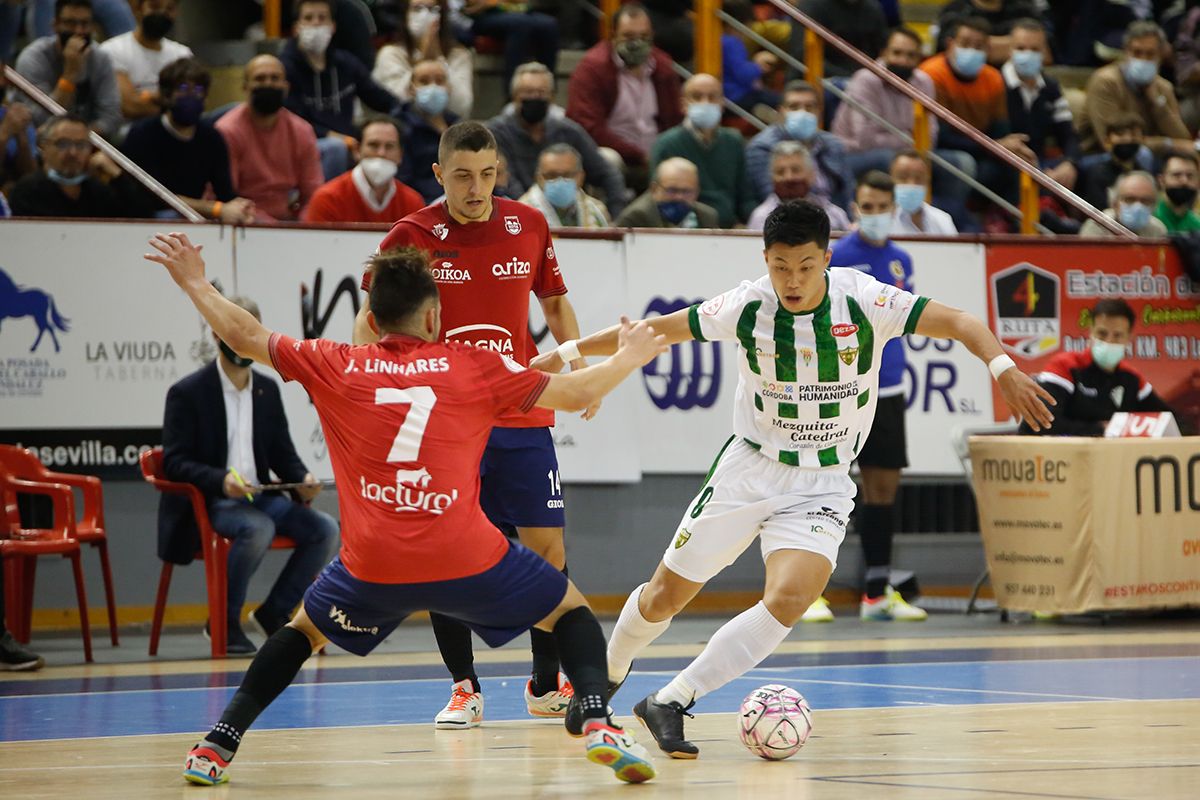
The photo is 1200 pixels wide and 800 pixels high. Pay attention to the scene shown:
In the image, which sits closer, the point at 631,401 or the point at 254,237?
the point at 254,237

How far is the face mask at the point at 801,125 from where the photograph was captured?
1370cm

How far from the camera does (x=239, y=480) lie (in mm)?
10125

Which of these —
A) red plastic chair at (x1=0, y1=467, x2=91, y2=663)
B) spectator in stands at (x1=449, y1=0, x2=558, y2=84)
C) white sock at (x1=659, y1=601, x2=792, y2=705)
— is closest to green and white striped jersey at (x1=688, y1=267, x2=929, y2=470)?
white sock at (x1=659, y1=601, x2=792, y2=705)

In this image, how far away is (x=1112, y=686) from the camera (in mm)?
8242

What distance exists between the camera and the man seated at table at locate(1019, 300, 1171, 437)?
11.9m

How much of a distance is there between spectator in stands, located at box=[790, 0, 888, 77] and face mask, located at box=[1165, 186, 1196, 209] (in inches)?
119

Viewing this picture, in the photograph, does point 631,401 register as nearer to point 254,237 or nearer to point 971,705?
point 254,237

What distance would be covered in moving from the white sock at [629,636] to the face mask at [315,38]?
25.3 feet

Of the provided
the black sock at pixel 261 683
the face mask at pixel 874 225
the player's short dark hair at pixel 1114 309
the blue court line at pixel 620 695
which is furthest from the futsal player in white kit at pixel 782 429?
the player's short dark hair at pixel 1114 309

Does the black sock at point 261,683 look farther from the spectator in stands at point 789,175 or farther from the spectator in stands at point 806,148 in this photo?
the spectator in stands at point 806,148

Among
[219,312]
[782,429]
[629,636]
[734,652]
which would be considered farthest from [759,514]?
[219,312]

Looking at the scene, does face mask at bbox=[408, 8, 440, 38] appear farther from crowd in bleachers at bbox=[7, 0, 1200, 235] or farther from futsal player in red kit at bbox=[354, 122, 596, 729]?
futsal player in red kit at bbox=[354, 122, 596, 729]

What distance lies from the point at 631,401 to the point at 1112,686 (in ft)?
14.5

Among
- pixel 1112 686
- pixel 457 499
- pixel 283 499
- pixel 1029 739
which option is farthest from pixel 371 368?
pixel 283 499
